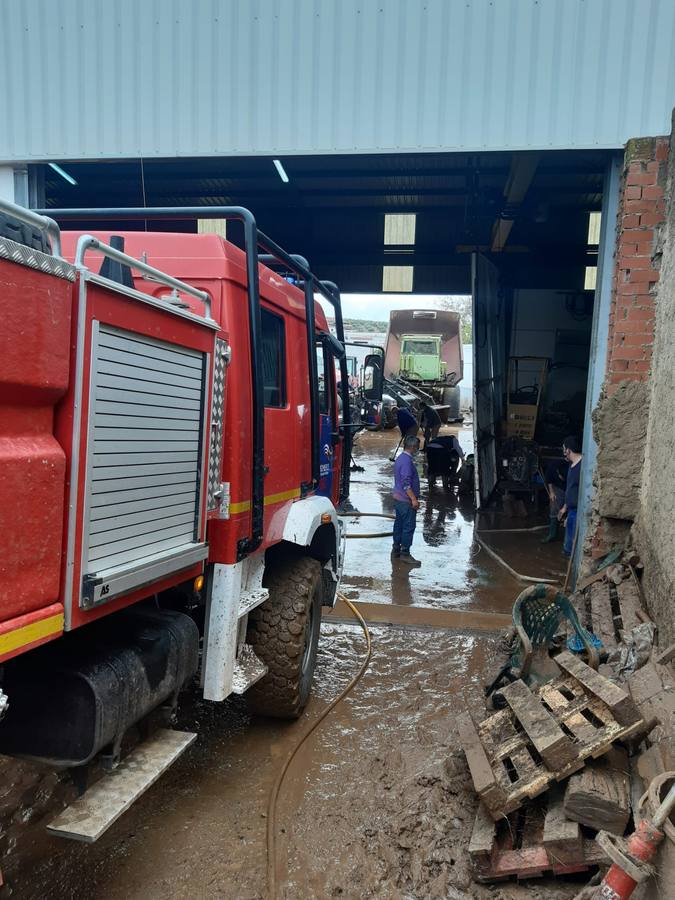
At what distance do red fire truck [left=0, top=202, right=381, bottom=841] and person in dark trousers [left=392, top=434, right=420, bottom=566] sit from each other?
12.4 feet

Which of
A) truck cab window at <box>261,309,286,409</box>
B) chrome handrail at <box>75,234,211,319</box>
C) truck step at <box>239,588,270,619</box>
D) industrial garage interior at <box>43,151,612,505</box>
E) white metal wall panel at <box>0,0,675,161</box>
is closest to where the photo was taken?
chrome handrail at <box>75,234,211,319</box>

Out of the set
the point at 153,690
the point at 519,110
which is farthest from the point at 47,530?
the point at 519,110

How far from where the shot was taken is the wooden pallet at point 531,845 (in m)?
2.68

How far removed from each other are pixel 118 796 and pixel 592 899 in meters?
1.80

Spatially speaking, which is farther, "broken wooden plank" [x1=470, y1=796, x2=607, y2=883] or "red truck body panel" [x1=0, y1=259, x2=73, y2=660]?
"broken wooden plank" [x1=470, y1=796, x2=607, y2=883]

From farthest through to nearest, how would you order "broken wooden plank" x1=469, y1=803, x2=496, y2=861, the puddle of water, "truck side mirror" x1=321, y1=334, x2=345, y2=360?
1. the puddle of water
2. "truck side mirror" x1=321, y1=334, x2=345, y2=360
3. "broken wooden plank" x1=469, y1=803, x2=496, y2=861

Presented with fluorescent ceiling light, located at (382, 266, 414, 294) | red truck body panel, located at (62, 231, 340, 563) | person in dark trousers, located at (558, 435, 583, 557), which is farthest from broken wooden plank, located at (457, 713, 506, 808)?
fluorescent ceiling light, located at (382, 266, 414, 294)

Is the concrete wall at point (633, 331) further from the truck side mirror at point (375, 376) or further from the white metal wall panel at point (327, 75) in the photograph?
the truck side mirror at point (375, 376)

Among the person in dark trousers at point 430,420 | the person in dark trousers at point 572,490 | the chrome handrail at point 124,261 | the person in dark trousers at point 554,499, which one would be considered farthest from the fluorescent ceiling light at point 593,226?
the chrome handrail at point 124,261

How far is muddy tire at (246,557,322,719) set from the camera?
3.93m

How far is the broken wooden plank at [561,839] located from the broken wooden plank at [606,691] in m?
0.50

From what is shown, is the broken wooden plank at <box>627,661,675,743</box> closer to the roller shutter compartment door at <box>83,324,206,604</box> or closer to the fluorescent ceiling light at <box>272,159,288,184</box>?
the roller shutter compartment door at <box>83,324,206,604</box>

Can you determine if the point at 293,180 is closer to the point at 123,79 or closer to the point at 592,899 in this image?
the point at 123,79

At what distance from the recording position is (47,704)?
246cm
